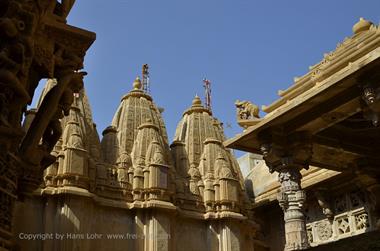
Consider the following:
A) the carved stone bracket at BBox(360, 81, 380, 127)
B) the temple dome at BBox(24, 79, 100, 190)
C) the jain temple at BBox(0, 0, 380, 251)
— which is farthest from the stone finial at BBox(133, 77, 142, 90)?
the carved stone bracket at BBox(360, 81, 380, 127)

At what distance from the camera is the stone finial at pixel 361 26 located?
12.0 m

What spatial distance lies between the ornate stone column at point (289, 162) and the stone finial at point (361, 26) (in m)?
2.72

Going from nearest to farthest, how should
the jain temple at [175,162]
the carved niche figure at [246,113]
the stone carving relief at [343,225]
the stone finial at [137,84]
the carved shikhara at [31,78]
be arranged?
the carved shikhara at [31,78] < the jain temple at [175,162] < the carved niche figure at [246,113] < the stone carving relief at [343,225] < the stone finial at [137,84]

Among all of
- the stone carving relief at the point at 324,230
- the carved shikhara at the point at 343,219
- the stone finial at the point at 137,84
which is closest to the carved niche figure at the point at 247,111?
the carved shikhara at the point at 343,219

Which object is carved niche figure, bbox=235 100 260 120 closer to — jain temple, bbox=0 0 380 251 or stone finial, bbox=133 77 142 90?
jain temple, bbox=0 0 380 251

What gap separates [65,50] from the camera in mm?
6809

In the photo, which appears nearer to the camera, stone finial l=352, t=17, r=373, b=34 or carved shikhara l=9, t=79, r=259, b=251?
stone finial l=352, t=17, r=373, b=34

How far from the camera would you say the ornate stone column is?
10.8 meters

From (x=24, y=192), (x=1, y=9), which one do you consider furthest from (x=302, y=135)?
(x=1, y=9)

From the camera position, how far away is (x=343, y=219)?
15.5 m

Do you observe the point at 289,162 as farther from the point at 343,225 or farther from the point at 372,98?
the point at 343,225

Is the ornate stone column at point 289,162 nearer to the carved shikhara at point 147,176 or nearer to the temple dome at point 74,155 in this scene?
the carved shikhara at point 147,176

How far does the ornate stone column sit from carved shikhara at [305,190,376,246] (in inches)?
161

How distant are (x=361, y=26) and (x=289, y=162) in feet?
11.6
